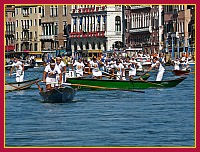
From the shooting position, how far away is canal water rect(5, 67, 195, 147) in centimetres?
2061

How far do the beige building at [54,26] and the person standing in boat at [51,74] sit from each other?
92.4m

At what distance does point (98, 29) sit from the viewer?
114312mm

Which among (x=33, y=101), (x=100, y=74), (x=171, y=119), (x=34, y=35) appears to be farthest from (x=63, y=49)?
(x=171, y=119)

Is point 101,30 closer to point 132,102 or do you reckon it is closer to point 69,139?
point 132,102

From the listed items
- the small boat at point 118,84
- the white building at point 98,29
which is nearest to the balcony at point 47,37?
the white building at point 98,29

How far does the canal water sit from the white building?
73.4 meters

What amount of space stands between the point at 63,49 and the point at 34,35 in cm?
795

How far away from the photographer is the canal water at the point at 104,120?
20.6m

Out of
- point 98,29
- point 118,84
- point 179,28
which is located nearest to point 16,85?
point 118,84

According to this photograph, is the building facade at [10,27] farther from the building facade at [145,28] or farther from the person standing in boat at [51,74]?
the person standing in boat at [51,74]

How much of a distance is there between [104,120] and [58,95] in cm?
501

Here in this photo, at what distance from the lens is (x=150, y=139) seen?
20.7 metres

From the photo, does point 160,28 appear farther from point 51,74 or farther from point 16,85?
point 51,74

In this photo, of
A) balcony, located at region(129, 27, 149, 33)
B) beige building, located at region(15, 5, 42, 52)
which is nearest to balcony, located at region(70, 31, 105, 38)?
balcony, located at region(129, 27, 149, 33)
